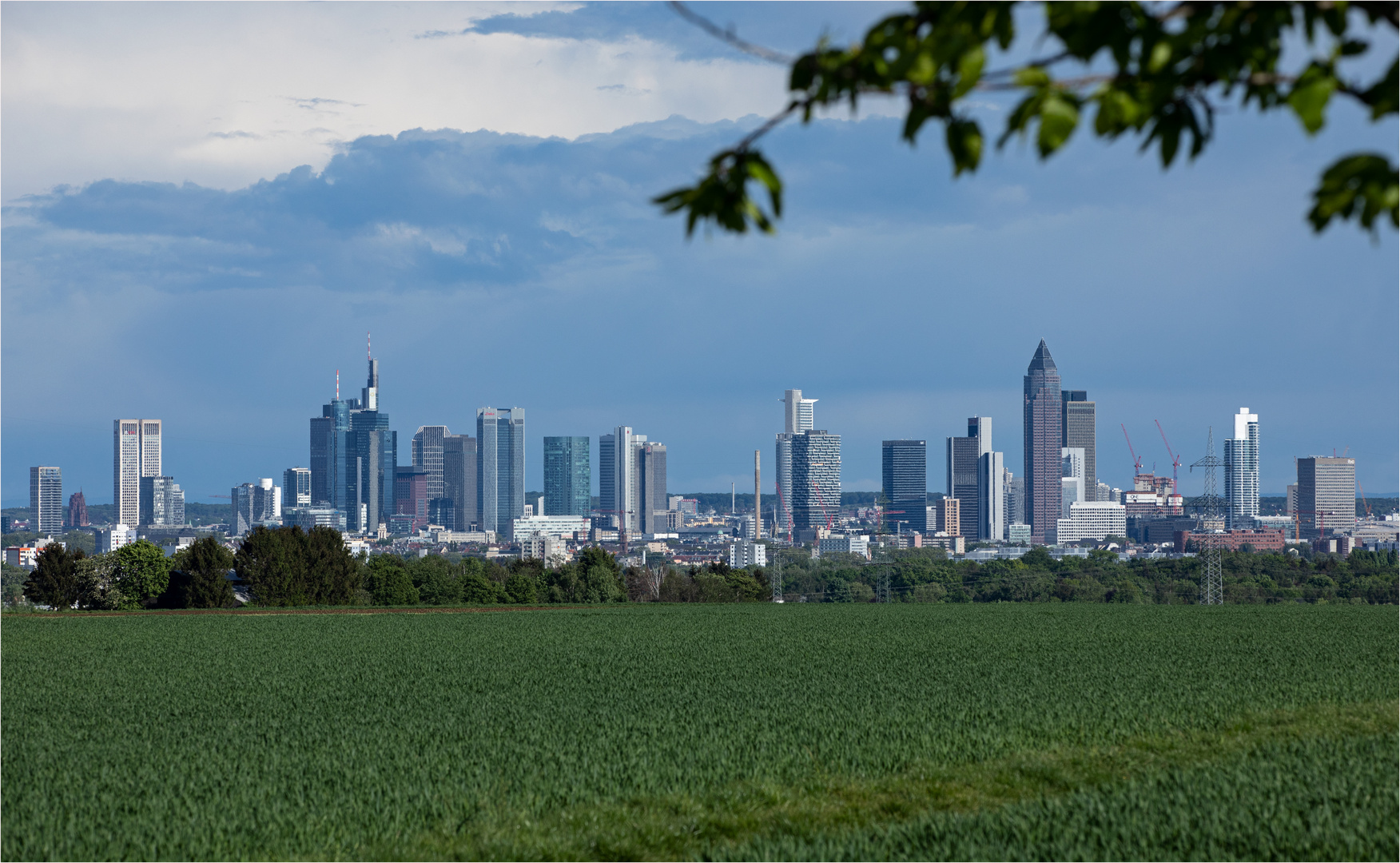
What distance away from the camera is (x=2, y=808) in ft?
46.9

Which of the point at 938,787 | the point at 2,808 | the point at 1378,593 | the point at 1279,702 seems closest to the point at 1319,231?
the point at 938,787

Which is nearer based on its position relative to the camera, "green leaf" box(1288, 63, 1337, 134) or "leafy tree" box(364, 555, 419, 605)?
"green leaf" box(1288, 63, 1337, 134)

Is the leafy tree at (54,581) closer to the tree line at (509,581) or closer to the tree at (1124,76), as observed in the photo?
the tree line at (509,581)

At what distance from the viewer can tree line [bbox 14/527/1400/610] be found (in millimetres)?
81562

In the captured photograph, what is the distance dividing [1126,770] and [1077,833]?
195 inches

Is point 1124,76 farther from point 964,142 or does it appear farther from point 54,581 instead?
point 54,581

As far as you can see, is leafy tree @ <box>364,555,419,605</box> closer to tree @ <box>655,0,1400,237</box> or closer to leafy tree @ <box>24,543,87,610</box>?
leafy tree @ <box>24,543,87,610</box>

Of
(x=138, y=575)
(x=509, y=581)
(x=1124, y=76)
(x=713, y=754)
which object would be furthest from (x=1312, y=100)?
(x=509, y=581)

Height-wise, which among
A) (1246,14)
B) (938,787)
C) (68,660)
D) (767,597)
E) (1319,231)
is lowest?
(767,597)

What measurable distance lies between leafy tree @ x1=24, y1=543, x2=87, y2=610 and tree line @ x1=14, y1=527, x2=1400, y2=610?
84mm

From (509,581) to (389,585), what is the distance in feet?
33.5

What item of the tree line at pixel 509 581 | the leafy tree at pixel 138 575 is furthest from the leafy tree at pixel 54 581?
the leafy tree at pixel 138 575

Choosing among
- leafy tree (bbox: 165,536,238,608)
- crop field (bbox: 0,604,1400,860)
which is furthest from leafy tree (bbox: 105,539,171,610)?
crop field (bbox: 0,604,1400,860)

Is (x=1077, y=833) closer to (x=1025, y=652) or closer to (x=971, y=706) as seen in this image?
(x=971, y=706)
